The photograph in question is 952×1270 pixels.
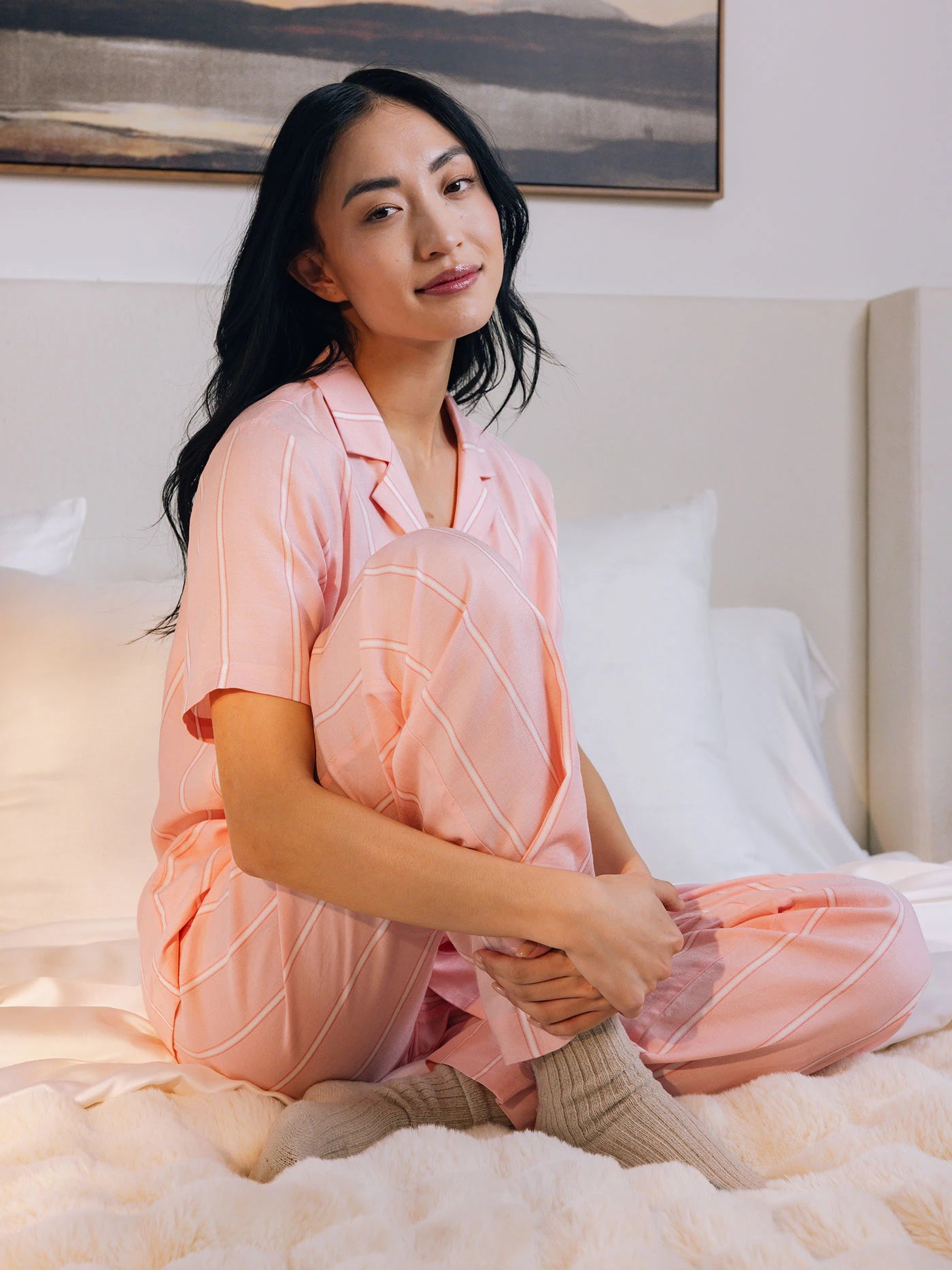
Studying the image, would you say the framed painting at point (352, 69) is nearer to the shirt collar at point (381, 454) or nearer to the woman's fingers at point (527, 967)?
the shirt collar at point (381, 454)

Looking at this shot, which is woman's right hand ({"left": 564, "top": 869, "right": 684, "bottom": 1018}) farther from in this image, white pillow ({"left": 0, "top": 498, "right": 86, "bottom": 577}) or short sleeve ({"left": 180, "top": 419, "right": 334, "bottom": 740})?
white pillow ({"left": 0, "top": 498, "right": 86, "bottom": 577})

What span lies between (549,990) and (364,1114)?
199 millimetres

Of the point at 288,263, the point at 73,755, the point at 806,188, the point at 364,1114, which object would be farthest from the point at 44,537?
the point at 806,188

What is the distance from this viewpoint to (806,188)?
2041mm

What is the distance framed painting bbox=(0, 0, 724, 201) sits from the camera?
174 cm

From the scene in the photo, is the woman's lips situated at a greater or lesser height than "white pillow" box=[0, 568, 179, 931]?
greater

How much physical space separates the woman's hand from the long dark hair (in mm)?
487

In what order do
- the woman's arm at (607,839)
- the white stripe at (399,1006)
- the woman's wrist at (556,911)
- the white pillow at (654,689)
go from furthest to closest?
1. the white pillow at (654,689)
2. the woman's arm at (607,839)
3. the white stripe at (399,1006)
4. the woman's wrist at (556,911)

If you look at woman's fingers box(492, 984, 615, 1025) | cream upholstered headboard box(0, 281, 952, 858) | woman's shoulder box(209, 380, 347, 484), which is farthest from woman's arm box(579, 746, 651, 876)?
cream upholstered headboard box(0, 281, 952, 858)

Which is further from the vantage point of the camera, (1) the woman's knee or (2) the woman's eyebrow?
(2) the woman's eyebrow

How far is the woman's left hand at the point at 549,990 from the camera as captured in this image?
844 millimetres

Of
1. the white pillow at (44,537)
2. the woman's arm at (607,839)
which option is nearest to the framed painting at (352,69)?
the white pillow at (44,537)

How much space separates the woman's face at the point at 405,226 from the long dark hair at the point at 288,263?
18 mm

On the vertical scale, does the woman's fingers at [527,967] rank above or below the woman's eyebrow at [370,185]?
below
